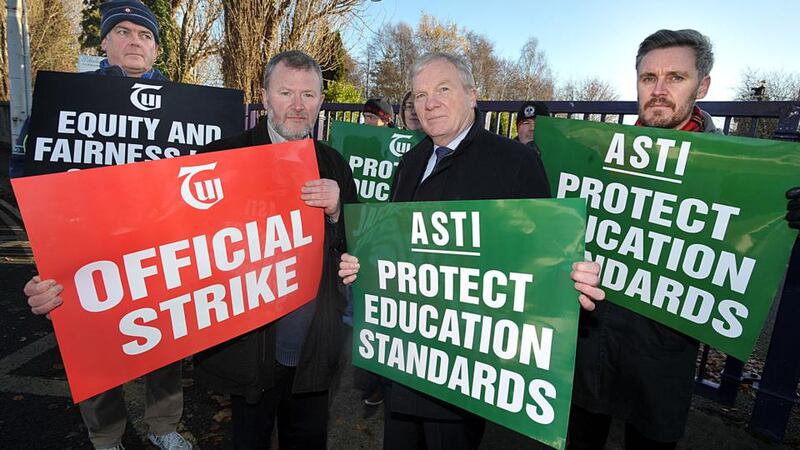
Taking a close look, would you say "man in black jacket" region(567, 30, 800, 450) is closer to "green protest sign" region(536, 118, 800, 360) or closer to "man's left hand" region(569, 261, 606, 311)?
"green protest sign" region(536, 118, 800, 360)

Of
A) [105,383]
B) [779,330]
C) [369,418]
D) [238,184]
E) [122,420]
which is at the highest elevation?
[238,184]

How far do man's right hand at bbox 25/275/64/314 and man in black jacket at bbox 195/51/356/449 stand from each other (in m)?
0.74

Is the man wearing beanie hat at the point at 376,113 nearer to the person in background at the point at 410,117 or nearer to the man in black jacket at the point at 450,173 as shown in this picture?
the person in background at the point at 410,117

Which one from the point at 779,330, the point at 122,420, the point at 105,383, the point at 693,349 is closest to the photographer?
the point at 105,383

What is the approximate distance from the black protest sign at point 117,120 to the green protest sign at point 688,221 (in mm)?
1933

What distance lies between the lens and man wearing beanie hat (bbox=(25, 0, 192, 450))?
2443mm

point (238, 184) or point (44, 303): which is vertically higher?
point (238, 184)

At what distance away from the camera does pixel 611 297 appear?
76.7 inches

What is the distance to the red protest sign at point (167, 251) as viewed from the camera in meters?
1.40

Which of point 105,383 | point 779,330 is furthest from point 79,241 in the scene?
point 779,330

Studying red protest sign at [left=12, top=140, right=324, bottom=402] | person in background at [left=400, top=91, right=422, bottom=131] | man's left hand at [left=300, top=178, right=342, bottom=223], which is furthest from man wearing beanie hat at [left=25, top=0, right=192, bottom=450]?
person in background at [left=400, top=91, right=422, bottom=131]

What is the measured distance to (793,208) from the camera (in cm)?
155

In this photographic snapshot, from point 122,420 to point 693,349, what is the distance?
2.93 m

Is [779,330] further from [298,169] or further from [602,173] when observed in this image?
[298,169]
